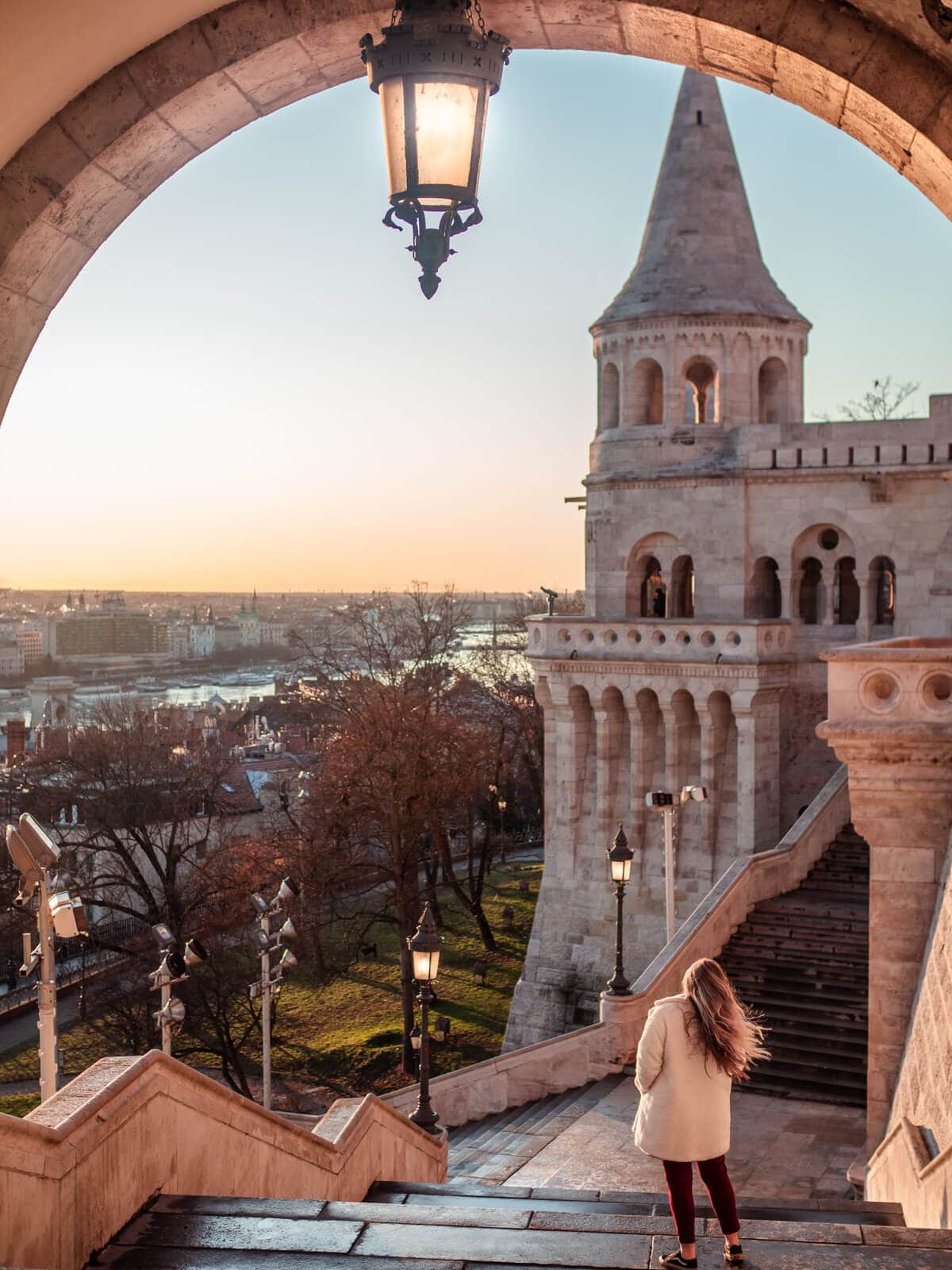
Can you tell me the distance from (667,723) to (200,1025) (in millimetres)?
9869

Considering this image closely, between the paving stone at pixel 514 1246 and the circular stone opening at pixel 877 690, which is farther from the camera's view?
the circular stone opening at pixel 877 690

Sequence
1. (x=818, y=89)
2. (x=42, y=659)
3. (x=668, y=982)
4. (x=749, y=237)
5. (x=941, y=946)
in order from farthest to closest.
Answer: (x=42, y=659) → (x=749, y=237) → (x=668, y=982) → (x=941, y=946) → (x=818, y=89)

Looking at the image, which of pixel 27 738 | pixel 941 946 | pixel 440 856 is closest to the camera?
pixel 941 946

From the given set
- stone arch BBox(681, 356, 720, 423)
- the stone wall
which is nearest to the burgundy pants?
the stone wall

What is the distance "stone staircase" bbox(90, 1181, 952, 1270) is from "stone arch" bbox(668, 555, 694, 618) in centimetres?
1987

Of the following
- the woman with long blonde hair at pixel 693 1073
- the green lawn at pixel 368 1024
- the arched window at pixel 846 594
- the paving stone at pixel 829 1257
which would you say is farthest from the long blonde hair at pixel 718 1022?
the arched window at pixel 846 594

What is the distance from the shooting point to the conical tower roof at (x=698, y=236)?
2444 centimetres

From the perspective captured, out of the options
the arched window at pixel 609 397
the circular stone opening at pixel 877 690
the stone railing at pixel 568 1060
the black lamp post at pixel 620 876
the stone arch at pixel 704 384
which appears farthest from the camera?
the arched window at pixel 609 397

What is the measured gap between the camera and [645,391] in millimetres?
25000

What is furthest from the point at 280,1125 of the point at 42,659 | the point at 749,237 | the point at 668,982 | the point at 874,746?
the point at 42,659

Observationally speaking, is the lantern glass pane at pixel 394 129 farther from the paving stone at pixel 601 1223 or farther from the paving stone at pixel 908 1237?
the paving stone at pixel 908 1237

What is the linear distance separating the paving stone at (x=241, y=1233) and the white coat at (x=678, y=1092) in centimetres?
105

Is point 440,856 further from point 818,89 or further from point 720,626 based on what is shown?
point 818,89

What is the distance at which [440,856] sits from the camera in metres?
34.9
